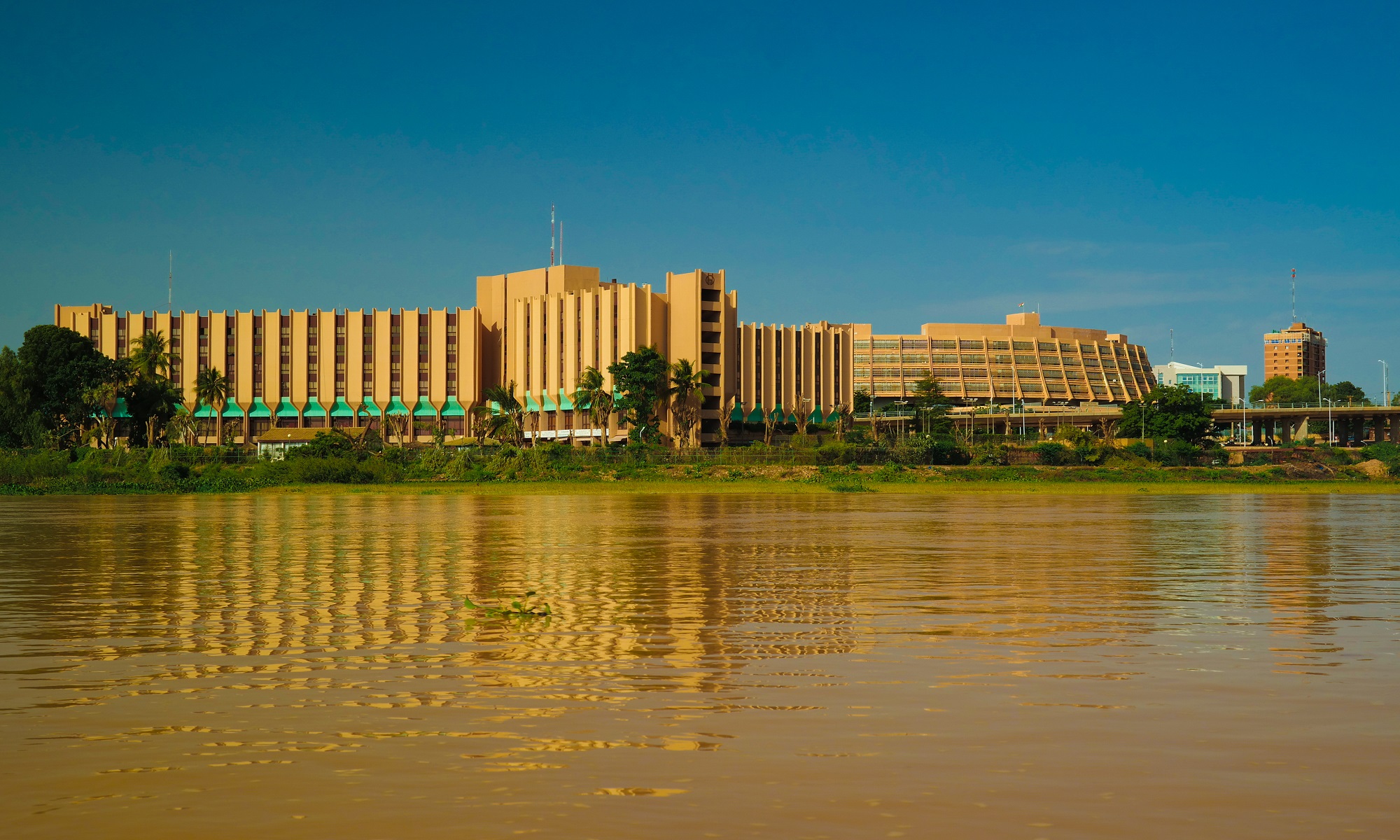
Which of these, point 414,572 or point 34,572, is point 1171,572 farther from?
point 34,572

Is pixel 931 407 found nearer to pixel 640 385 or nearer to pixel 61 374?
pixel 640 385

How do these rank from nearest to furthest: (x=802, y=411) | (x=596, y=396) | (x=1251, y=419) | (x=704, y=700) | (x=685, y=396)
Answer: (x=704, y=700), (x=596, y=396), (x=685, y=396), (x=802, y=411), (x=1251, y=419)

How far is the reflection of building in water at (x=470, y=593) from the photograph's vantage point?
11.2m

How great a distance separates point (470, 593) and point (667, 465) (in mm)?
61216

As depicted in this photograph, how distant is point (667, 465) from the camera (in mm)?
77250

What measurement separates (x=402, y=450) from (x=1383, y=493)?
63387 mm

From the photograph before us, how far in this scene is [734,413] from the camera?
128500mm

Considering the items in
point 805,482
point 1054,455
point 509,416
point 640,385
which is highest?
point 640,385

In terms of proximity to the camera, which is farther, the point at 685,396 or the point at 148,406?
the point at 685,396

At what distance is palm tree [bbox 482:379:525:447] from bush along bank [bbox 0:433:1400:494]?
16791mm

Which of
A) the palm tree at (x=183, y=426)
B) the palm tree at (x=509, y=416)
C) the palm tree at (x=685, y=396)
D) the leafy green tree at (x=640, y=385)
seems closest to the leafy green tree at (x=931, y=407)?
the palm tree at (x=685, y=396)

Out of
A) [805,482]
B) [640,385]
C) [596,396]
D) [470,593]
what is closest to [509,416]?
[596,396]

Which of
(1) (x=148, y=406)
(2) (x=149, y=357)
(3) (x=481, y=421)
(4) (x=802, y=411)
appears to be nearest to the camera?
(1) (x=148, y=406)

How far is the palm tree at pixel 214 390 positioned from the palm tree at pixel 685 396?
5090 cm
